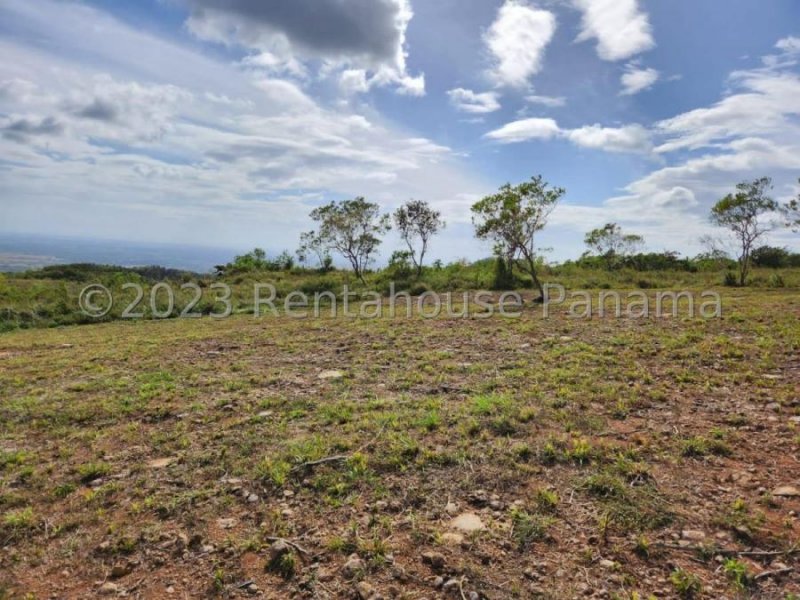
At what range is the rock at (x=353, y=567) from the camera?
8.92 feet

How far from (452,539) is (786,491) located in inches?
95.0

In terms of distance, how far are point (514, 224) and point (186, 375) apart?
1235 centimetres

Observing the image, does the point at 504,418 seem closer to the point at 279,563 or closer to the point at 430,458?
the point at 430,458

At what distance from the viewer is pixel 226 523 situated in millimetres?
3270

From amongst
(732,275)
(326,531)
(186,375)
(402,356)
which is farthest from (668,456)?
(732,275)

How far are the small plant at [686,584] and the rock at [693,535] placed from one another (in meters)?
0.33

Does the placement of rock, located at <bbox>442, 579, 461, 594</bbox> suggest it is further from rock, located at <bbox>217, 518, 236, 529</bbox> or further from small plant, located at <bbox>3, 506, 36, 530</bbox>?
small plant, located at <bbox>3, 506, 36, 530</bbox>

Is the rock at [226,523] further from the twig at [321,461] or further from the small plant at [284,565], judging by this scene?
the twig at [321,461]

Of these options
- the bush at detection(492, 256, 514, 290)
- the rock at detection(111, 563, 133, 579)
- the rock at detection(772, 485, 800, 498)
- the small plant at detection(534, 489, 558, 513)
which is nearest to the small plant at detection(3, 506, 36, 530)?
the rock at detection(111, 563, 133, 579)

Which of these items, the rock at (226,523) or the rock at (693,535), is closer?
the rock at (693,535)

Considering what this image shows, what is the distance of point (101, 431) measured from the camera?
16.7ft

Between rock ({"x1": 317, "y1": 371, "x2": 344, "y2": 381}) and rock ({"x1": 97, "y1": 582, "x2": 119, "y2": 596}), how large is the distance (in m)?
4.10
